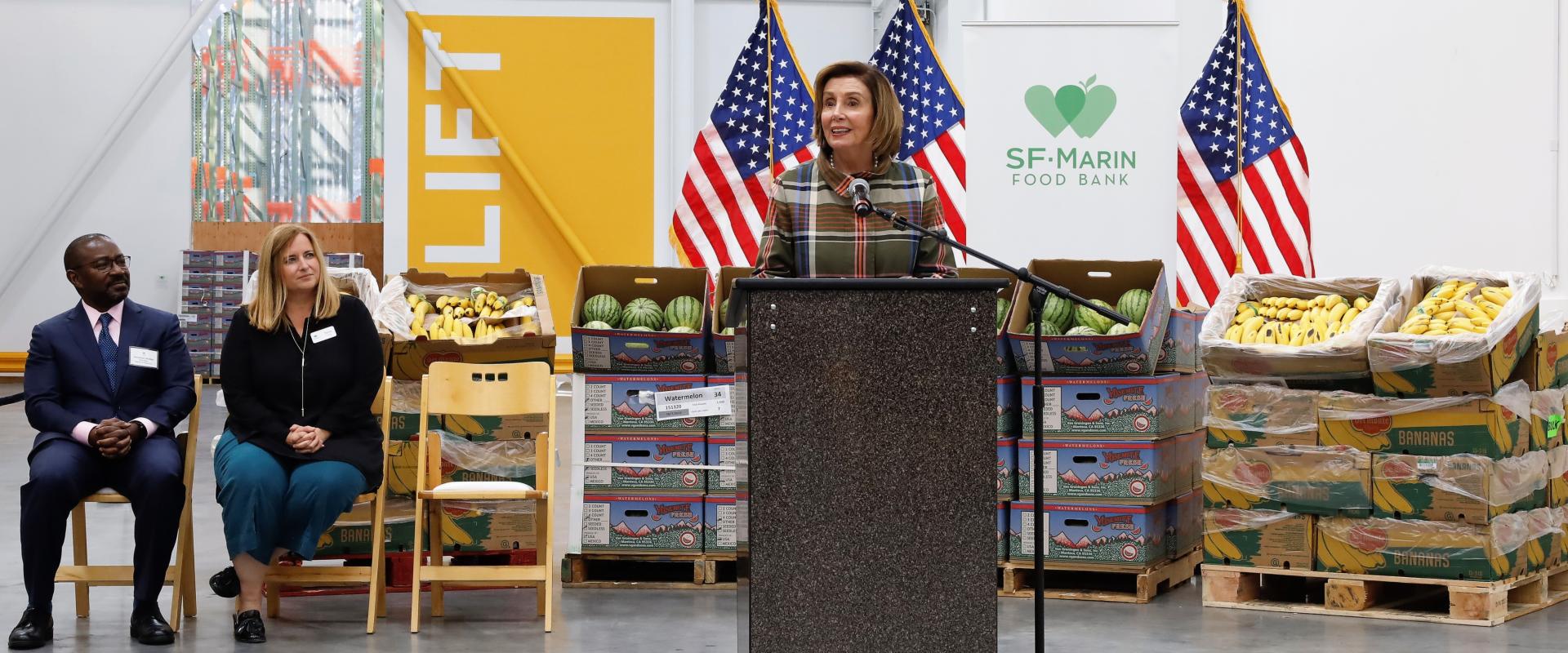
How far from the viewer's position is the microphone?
275cm

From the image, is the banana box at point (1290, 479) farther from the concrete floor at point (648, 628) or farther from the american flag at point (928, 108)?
the american flag at point (928, 108)

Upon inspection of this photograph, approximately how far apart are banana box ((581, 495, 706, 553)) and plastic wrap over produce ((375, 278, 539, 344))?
0.70 meters

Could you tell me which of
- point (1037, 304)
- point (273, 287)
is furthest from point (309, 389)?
point (1037, 304)

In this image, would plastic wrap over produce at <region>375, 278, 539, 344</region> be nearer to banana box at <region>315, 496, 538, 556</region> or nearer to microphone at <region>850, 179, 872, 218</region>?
banana box at <region>315, 496, 538, 556</region>

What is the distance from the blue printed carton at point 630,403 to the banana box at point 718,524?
0.27m

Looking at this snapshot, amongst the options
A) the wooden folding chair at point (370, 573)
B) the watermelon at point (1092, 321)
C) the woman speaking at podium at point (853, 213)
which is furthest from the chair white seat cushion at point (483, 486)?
the watermelon at point (1092, 321)

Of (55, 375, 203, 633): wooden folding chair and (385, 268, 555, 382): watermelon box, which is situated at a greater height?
(385, 268, 555, 382): watermelon box

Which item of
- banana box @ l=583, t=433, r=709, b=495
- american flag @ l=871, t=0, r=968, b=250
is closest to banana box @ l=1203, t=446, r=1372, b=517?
banana box @ l=583, t=433, r=709, b=495

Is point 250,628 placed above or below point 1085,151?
below

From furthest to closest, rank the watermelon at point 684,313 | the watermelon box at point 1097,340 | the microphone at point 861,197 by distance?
the watermelon at point 684,313
the watermelon box at point 1097,340
the microphone at point 861,197

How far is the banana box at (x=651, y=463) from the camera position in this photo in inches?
212

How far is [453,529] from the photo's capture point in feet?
17.3

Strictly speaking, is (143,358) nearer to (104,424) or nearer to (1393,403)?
(104,424)

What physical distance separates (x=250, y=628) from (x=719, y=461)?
1731mm
